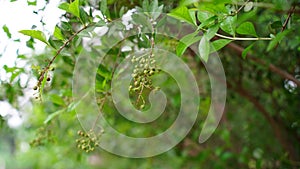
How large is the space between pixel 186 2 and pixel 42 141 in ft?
1.90

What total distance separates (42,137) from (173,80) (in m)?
0.35

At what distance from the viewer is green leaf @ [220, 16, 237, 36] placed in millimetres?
529

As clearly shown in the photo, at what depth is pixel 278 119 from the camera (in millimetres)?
1449

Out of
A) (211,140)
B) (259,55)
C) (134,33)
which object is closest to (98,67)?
(134,33)

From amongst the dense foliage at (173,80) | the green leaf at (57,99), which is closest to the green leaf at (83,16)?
the dense foliage at (173,80)

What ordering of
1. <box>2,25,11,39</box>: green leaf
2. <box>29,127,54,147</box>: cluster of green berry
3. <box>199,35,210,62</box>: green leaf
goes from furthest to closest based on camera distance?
<box>29,127,54,147</box>: cluster of green berry → <box>2,25,11,39</box>: green leaf → <box>199,35,210,62</box>: green leaf

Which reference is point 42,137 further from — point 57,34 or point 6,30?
point 57,34

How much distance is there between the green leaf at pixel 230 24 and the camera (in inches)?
20.8

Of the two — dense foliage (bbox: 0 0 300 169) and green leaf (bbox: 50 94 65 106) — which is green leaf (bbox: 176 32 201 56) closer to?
dense foliage (bbox: 0 0 300 169)

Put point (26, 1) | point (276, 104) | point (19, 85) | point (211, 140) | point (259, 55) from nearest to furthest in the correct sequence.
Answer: point (26, 1) < point (19, 85) < point (259, 55) < point (276, 104) < point (211, 140)

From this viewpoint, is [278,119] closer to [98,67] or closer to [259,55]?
[259,55]

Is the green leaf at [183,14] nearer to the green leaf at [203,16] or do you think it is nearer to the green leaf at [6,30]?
the green leaf at [203,16]

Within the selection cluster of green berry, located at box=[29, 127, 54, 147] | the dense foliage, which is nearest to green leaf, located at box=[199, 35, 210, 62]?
the dense foliage

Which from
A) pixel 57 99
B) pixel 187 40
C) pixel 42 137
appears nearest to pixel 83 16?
pixel 187 40
